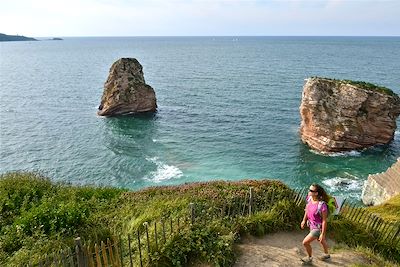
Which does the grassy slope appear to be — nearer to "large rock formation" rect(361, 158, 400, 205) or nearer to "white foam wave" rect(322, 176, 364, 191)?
"large rock formation" rect(361, 158, 400, 205)

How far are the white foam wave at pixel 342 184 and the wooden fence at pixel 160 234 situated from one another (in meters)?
21.6

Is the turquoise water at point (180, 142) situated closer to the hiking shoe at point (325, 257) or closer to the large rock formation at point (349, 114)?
the large rock formation at point (349, 114)

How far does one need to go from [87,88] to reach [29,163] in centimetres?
5175

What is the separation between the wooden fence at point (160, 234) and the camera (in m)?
10.6

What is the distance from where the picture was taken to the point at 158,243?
39.4ft

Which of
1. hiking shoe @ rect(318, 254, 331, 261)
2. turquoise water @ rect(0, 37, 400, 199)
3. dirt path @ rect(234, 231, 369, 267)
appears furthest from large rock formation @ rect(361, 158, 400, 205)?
hiking shoe @ rect(318, 254, 331, 261)

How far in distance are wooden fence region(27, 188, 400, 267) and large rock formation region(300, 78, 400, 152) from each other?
31.4 meters

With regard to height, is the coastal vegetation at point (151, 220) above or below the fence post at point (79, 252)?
below

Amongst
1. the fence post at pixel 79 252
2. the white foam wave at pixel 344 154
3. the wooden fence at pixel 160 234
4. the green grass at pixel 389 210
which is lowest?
the white foam wave at pixel 344 154

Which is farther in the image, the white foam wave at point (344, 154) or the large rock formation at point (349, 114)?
the large rock formation at point (349, 114)

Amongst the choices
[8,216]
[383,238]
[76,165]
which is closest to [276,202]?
[383,238]

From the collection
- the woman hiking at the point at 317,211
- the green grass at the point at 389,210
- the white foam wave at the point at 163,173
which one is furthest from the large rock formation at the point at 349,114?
the woman hiking at the point at 317,211

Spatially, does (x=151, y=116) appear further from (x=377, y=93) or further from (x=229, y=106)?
(x=377, y=93)

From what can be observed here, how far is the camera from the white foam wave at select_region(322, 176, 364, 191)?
38.2 metres
